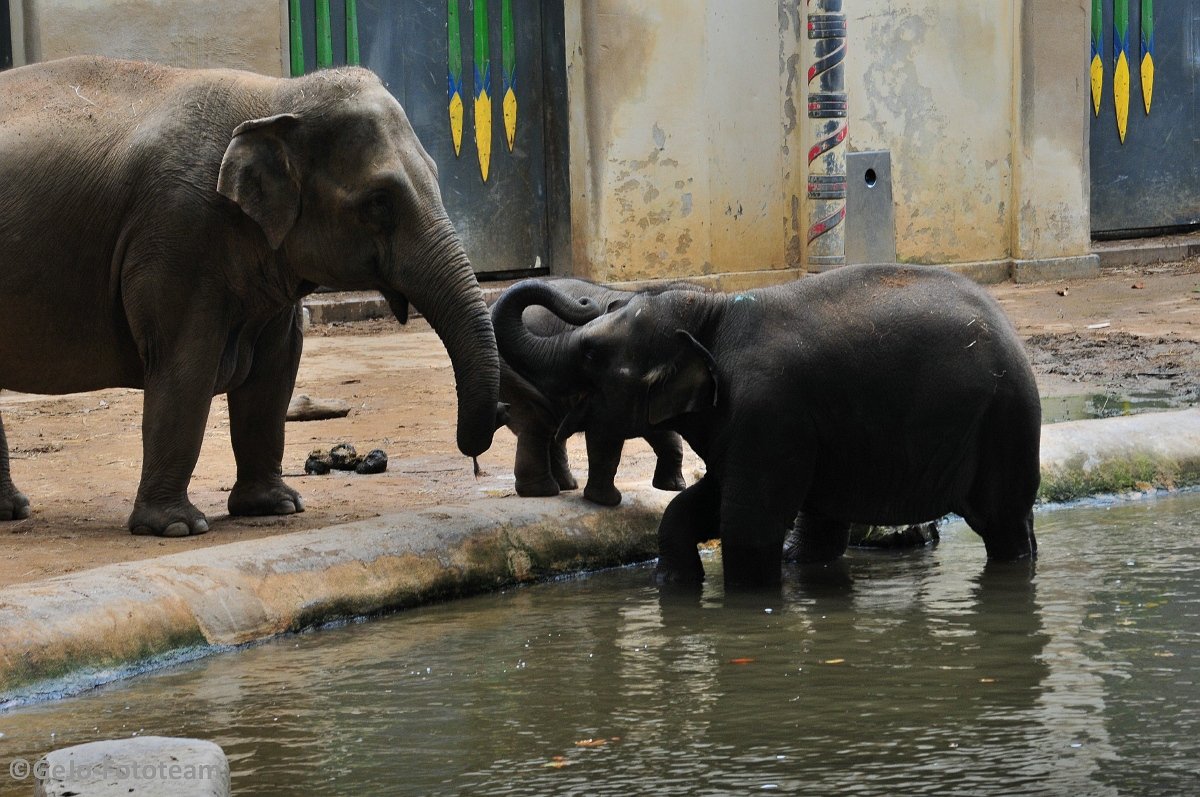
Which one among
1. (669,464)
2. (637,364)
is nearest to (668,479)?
(669,464)

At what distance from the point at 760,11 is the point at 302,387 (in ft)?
21.1

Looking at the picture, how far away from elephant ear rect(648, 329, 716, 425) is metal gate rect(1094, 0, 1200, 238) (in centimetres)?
1325

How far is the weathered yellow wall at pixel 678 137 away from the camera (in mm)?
15109

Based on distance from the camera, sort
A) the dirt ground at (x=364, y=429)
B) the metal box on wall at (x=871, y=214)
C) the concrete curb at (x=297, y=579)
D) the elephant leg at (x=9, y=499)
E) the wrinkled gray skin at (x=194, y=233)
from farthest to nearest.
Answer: the metal box on wall at (x=871, y=214), the elephant leg at (x=9, y=499), the dirt ground at (x=364, y=429), the wrinkled gray skin at (x=194, y=233), the concrete curb at (x=297, y=579)

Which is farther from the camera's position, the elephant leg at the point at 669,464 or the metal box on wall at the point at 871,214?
the metal box on wall at the point at 871,214

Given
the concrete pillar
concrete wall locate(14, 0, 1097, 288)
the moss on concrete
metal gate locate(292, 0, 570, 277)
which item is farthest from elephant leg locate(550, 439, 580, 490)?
the concrete pillar

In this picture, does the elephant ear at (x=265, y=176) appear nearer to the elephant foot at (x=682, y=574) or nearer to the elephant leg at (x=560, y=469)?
the elephant leg at (x=560, y=469)

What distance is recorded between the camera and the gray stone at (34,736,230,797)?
361 cm

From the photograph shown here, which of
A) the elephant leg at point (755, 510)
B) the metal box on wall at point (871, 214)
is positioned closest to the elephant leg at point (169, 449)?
the elephant leg at point (755, 510)

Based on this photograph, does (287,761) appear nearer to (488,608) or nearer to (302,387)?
(488,608)

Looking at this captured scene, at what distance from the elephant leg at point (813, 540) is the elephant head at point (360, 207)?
1.34 meters

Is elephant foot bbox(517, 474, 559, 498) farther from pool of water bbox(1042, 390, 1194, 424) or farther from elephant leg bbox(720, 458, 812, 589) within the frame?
pool of water bbox(1042, 390, 1194, 424)

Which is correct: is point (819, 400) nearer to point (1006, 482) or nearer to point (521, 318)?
point (1006, 482)

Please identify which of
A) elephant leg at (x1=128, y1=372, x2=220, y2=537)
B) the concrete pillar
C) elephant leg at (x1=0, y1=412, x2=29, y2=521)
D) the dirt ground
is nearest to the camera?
elephant leg at (x1=128, y1=372, x2=220, y2=537)
